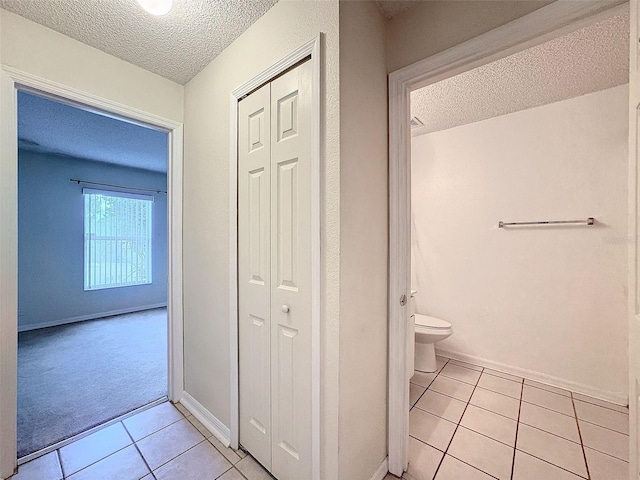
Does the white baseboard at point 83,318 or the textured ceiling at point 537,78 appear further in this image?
the white baseboard at point 83,318

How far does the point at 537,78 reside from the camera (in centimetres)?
189

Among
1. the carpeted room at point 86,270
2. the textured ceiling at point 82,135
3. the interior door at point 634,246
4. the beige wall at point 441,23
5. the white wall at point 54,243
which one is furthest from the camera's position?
the white wall at point 54,243

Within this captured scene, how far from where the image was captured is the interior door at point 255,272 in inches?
54.5

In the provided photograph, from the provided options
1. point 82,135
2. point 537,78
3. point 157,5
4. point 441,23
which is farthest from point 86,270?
point 537,78

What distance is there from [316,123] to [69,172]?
4588 mm

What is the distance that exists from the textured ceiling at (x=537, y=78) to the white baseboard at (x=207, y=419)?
2.67 m

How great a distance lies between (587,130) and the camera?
210cm

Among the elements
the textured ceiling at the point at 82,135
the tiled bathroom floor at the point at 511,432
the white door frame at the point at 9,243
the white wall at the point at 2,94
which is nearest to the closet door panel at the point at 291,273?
the tiled bathroom floor at the point at 511,432

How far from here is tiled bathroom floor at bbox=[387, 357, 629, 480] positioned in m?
1.42

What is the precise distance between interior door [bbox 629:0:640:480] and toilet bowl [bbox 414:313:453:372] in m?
1.45

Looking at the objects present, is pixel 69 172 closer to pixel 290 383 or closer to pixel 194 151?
pixel 194 151

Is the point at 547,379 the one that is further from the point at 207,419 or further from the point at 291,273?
the point at 207,419

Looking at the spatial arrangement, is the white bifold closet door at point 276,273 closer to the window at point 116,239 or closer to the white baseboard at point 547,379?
the white baseboard at point 547,379

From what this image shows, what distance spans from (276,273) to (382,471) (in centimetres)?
115
